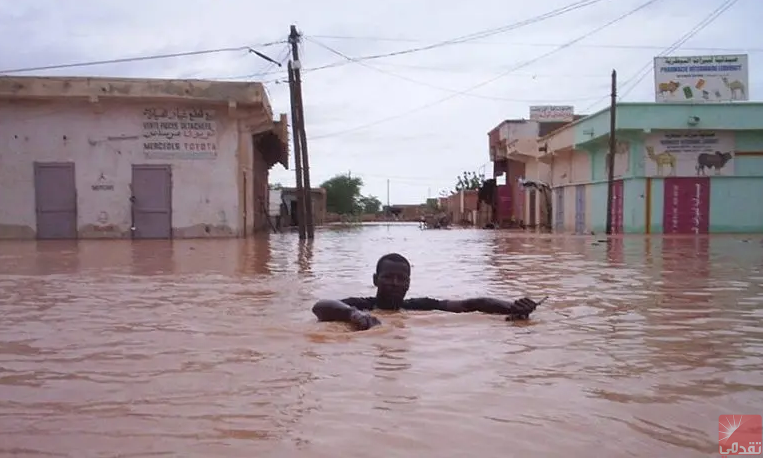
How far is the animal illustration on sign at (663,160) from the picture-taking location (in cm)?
2848

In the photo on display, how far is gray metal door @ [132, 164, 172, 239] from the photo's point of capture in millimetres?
22734

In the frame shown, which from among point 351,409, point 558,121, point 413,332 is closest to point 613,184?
point 558,121

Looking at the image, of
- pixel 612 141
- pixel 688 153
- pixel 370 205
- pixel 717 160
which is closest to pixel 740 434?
pixel 612 141

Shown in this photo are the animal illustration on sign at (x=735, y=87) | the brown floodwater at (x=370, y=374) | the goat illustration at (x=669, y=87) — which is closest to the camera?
the brown floodwater at (x=370, y=374)

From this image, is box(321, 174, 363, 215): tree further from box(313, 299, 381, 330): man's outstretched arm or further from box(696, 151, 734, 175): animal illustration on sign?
box(313, 299, 381, 330): man's outstretched arm

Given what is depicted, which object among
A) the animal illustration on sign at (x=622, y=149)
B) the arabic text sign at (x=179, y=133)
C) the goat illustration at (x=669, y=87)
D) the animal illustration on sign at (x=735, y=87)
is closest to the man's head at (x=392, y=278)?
the arabic text sign at (x=179, y=133)

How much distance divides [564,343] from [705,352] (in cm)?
86

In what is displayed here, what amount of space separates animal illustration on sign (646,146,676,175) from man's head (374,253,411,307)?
24.5 metres

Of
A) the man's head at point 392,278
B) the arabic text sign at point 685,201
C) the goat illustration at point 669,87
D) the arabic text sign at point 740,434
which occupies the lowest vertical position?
the arabic text sign at point 740,434

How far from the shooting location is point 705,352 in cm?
479

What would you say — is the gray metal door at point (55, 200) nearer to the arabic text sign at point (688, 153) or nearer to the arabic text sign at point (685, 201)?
the arabic text sign at point (688, 153)

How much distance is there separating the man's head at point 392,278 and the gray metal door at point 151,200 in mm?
17660

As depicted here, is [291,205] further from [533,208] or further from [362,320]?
[362,320]

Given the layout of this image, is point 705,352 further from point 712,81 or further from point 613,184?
point 712,81
